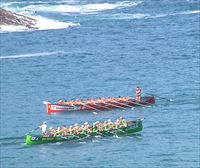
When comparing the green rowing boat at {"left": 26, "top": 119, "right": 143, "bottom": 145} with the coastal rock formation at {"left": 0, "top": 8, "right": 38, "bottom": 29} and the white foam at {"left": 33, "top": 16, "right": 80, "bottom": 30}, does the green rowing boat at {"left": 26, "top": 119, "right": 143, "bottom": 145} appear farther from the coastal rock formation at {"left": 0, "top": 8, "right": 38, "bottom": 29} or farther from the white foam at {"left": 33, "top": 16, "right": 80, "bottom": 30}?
the white foam at {"left": 33, "top": 16, "right": 80, "bottom": 30}

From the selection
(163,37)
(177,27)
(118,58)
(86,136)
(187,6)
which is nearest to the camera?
(86,136)

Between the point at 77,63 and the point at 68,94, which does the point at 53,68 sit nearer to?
the point at 77,63

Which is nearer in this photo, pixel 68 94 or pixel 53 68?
pixel 68 94

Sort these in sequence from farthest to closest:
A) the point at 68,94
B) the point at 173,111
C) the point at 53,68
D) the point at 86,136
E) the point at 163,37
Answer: the point at 163,37
the point at 53,68
the point at 68,94
the point at 173,111
the point at 86,136

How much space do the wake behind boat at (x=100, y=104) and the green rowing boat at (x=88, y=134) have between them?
904 centimetres

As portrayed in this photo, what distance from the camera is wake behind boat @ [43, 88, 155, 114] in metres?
78.5

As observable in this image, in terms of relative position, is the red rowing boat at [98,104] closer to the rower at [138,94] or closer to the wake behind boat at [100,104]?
the wake behind boat at [100,104]

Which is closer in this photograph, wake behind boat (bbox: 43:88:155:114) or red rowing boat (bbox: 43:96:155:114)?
red rowing boat (bbox: 43:96:155:114)

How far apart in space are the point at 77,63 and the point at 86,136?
33.8 meters

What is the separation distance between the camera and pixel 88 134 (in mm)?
69062

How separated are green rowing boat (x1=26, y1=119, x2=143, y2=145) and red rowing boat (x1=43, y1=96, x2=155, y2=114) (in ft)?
29.6

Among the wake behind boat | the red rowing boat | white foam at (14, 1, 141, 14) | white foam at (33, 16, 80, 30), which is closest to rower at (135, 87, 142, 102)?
the wake behind boat

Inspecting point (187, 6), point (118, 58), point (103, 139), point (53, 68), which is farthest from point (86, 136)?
point (187, 6)

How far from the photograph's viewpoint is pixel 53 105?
77.8 m
